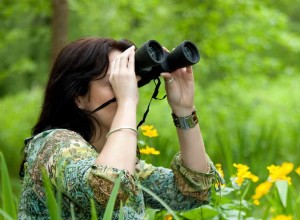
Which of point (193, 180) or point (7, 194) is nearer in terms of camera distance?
point (7, 194)

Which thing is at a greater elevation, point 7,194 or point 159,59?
point 159,59

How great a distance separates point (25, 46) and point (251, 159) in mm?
6167

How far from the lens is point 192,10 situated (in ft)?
22.7

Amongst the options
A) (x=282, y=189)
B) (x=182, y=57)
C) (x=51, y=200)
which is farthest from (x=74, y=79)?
(x=282, y=189)

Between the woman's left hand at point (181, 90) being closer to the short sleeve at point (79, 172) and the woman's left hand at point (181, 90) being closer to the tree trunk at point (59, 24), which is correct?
the short sleeve at point (79, 172)

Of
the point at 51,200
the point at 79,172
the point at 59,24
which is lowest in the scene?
the point at 51,200

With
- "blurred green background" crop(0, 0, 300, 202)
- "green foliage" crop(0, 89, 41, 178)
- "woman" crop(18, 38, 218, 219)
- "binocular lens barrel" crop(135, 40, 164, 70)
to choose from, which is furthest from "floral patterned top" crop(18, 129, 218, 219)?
"green foliage" crop(0, 89, 41, 178)

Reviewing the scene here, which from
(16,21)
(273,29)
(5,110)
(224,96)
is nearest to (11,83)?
(5,110)

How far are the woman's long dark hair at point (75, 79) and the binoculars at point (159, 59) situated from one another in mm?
118

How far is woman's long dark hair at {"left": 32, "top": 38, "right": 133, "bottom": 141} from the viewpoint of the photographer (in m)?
1.98

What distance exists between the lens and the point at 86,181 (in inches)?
65.1

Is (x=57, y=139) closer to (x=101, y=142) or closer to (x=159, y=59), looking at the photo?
(x=101, y=142)

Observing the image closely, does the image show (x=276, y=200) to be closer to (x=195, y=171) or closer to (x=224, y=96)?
(x=195, y=171)

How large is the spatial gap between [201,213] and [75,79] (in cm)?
63
